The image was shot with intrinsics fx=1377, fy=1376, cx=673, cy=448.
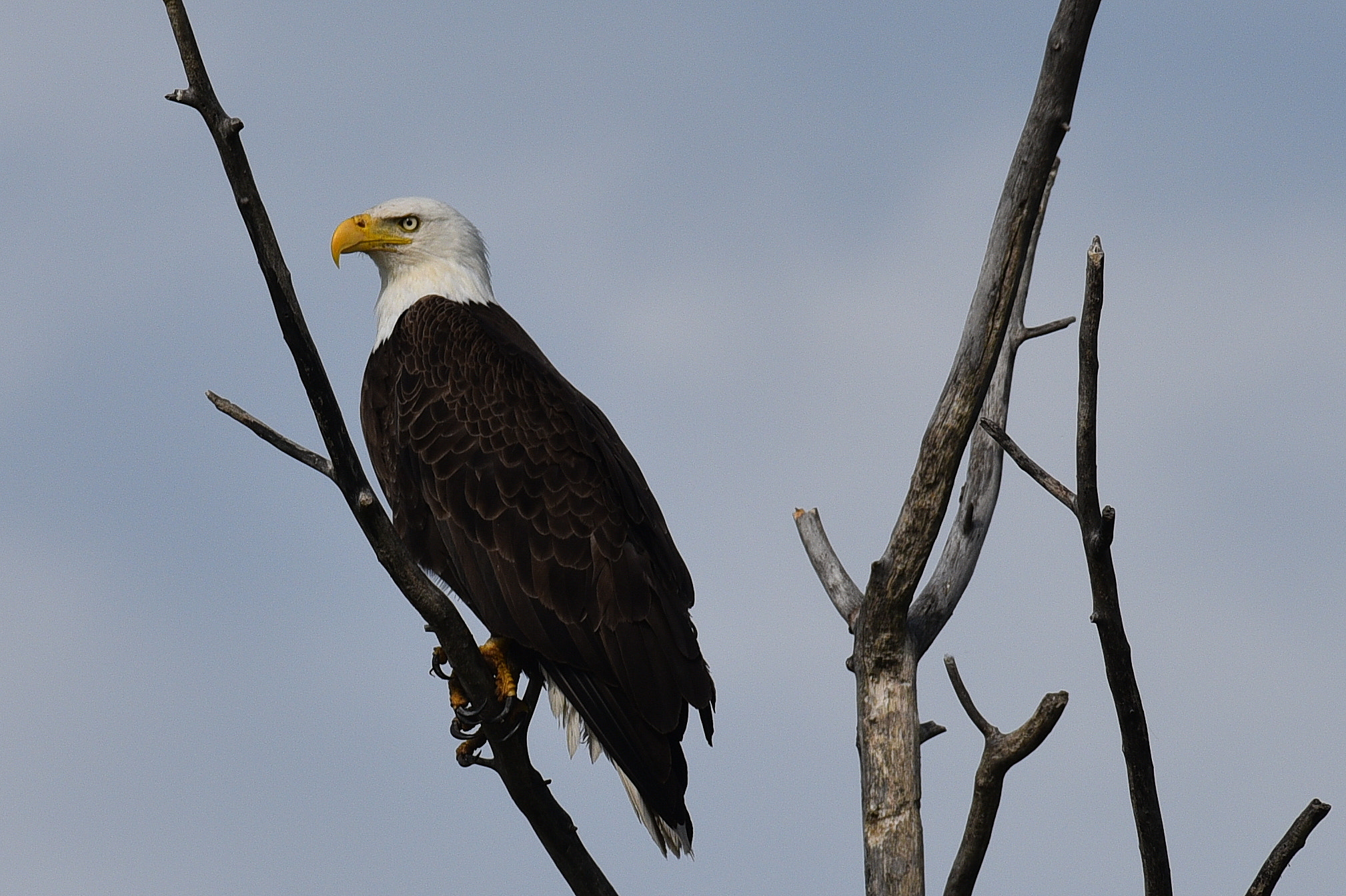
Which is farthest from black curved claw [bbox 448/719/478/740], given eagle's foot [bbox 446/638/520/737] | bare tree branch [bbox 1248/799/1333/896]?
bare tree branch [bbox 1248/799/1333/896]

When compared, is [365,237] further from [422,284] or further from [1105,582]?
[1105,582]

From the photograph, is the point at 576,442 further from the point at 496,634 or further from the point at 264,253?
the point at 264,253

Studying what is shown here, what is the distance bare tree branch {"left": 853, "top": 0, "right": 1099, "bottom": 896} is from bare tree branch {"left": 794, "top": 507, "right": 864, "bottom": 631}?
0.32 m

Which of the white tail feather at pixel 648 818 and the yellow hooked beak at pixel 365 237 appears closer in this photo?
the white tail feather at pixel 648 818

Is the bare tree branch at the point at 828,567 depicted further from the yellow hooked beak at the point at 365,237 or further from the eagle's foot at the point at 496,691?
the yellow hooked beak at the point at 365,237

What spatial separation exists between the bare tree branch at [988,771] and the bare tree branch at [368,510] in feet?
3.76

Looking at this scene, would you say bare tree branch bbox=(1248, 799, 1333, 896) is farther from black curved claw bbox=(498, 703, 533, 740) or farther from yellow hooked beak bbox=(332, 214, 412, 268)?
yellow hooked beak bbox=(332, 214, 412, 268)

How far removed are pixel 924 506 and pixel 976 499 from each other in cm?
80

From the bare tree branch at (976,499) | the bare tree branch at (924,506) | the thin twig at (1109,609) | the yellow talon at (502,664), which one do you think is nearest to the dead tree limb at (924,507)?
the bare tree branch at (924,506)

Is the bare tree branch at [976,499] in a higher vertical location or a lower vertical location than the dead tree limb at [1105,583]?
higher

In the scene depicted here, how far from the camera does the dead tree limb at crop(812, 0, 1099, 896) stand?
13.6ft

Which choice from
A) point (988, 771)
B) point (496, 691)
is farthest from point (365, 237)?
point (988, 771)

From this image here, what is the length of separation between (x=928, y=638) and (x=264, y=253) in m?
2.48

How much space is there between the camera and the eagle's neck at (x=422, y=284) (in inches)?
239
